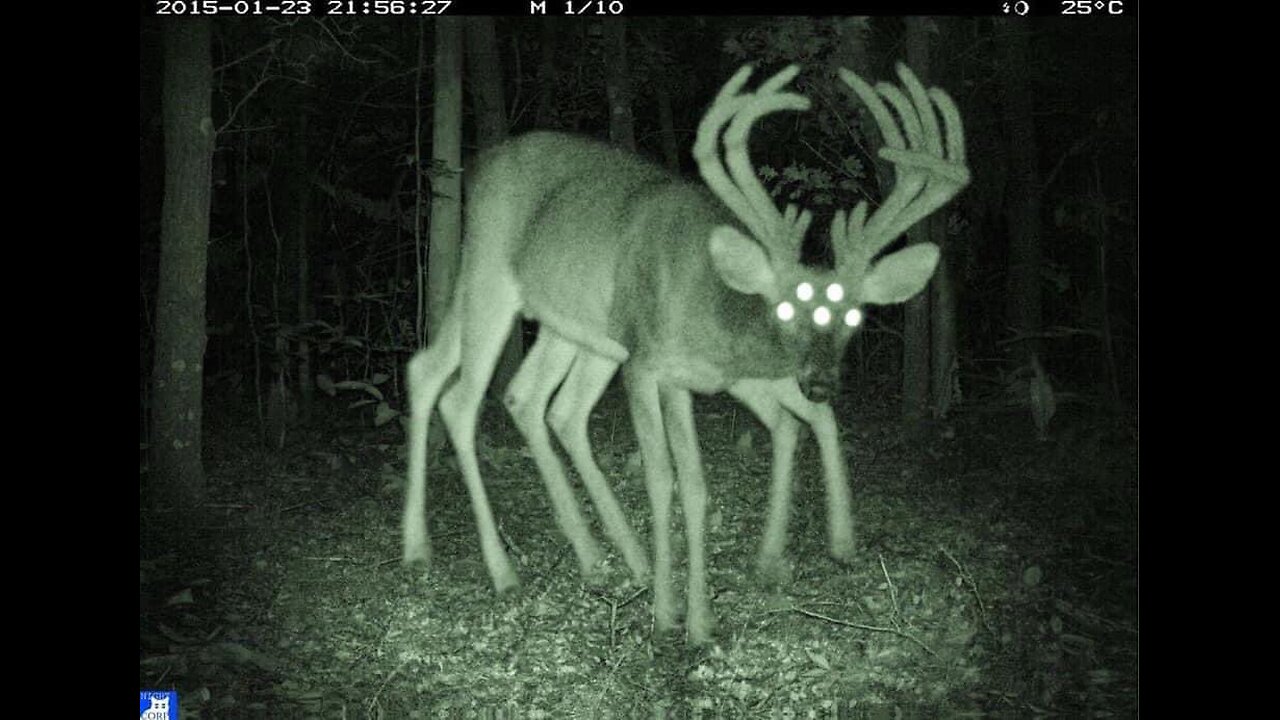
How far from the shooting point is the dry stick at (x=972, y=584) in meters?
5.38

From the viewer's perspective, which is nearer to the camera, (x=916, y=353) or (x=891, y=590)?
(x=891, y=590)

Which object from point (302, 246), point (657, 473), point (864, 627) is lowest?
point (864, 627)

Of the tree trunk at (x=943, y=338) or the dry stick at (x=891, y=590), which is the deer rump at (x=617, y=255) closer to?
the dry stick at (x=891, y=590)

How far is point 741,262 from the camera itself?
5254 mm

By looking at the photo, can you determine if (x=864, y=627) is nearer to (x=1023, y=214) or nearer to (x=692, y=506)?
(x=692, y=506)

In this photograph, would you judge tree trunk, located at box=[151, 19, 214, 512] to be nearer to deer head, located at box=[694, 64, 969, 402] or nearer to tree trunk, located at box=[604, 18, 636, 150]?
tree trunk, located at box=[604, 18, 636, 150]

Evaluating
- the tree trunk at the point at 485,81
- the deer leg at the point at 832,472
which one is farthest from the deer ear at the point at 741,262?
the tree trunk at the point at 485,81

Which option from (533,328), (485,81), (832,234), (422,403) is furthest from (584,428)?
(533,328)

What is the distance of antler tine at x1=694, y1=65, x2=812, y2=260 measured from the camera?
538cm

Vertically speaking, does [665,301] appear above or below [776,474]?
above

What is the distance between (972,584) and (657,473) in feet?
4.55

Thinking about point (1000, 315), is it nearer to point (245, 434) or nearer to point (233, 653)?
point (245, 434)

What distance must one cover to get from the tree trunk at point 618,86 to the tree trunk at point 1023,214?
2.93 metres

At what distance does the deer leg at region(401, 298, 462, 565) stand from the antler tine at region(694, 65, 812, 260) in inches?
60.6
